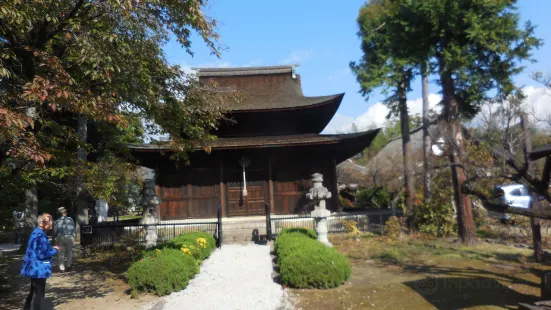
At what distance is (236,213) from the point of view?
17141mm

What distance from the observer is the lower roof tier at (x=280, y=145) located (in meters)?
15.6

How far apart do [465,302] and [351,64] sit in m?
14.0

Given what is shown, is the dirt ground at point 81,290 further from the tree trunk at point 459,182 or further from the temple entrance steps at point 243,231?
the tree trunk at point 459,182

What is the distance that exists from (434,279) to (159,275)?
5.86 meters

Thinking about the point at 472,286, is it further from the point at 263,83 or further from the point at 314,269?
the point at 263,83

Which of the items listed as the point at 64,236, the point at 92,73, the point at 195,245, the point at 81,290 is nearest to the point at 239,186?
the point at 195,245

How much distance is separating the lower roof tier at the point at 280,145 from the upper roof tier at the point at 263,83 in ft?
7.17

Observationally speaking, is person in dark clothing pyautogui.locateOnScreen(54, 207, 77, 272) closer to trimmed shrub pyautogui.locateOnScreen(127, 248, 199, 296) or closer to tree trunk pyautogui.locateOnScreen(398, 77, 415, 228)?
trimmed shrub pyautogui.locateOnScreen(127, 248, 199, 296)

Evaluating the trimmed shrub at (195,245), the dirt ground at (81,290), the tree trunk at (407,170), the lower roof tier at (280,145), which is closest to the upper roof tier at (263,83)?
the lower roof tier at (280,145)

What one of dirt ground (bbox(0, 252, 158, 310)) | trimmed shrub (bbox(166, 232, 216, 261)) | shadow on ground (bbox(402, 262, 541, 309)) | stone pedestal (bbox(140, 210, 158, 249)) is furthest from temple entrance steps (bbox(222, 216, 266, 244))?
shadow on ground (bbox(402, 262, 541, 309))

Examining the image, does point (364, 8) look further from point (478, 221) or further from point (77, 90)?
point (77, 90)

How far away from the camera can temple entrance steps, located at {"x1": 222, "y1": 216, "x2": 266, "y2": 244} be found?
14.0 m

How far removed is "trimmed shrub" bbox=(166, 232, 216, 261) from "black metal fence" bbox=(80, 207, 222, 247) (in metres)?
1.64

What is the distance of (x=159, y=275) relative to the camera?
723 cm
